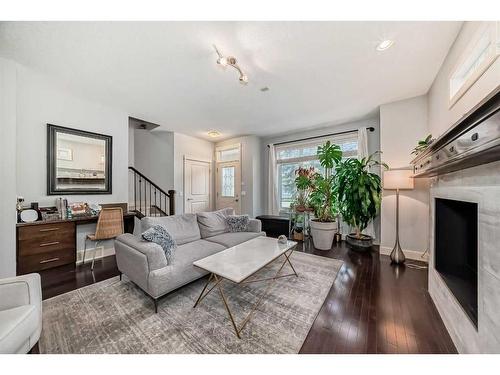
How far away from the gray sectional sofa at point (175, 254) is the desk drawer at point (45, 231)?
1.22 metres

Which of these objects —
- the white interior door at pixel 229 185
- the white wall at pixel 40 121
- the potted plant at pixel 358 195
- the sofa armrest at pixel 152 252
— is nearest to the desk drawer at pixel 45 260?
the white wall at pixel 40 121

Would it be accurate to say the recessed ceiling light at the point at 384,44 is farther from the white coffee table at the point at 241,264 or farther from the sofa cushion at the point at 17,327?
the sofa cushion at the point at 17,327

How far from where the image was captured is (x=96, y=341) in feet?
4.59

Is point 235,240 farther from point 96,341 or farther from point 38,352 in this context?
point 38,352

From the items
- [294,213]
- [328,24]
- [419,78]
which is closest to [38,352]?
[328,24]

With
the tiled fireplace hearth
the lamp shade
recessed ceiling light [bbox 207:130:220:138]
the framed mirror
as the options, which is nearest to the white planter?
the lamp shade

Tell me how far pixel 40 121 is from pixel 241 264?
3.58m

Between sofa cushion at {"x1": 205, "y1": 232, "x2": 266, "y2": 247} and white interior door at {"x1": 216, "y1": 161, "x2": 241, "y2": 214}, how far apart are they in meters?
2.38

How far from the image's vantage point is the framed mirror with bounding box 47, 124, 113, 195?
280cm

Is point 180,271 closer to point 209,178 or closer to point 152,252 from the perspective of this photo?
point 152,252

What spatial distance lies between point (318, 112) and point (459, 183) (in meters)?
2.76

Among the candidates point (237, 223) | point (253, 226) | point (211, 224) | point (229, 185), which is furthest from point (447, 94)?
point (229, 185)

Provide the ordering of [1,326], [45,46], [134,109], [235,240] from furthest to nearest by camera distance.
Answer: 1. [134,109]
2. [235,240]
3. [45,46]
4. [1,326]

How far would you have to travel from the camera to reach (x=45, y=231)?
8.42 feet
